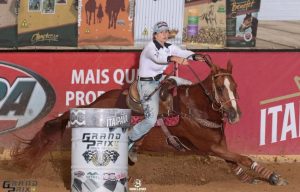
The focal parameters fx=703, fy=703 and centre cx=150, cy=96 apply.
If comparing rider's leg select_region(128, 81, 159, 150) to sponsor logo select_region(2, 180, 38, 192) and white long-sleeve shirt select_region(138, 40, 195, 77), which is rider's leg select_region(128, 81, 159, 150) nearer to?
white long-sleeve shirt select_region(138, 40, 195, 77)

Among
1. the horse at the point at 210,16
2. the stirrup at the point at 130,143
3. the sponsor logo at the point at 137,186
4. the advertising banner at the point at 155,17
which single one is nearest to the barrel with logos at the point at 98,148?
the sponsor logo at the point at 137,186

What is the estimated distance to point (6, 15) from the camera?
13133 millimetres

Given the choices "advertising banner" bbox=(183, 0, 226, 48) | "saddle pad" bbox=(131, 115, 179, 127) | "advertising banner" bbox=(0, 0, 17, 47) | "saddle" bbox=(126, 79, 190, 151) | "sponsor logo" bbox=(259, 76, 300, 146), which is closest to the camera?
"saddle" bbox=(126, 79, 190, 151)

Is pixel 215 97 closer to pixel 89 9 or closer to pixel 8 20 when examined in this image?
pixel 89 9

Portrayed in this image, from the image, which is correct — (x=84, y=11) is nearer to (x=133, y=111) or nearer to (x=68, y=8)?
(x=68, y=8)

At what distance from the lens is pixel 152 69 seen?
35.4 ft

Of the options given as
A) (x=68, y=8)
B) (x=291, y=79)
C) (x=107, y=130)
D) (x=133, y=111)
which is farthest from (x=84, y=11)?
(x=107, y=130)

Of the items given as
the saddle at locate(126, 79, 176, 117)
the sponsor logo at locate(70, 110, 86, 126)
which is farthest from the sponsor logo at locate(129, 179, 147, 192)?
the sponsor logo at locate(70, 110, 86, 126)

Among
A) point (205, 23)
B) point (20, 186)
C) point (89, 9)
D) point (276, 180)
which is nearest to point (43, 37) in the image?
point (89, 9)

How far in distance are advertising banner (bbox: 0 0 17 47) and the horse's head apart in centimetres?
436

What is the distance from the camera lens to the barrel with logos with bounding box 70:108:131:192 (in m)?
8.62

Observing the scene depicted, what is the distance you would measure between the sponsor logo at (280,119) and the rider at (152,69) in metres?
2.45

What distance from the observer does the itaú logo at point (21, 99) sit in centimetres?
1320

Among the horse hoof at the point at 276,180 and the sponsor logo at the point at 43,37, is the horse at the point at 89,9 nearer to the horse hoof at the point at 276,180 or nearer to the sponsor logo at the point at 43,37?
the sponsor logo at the point at 43,37
